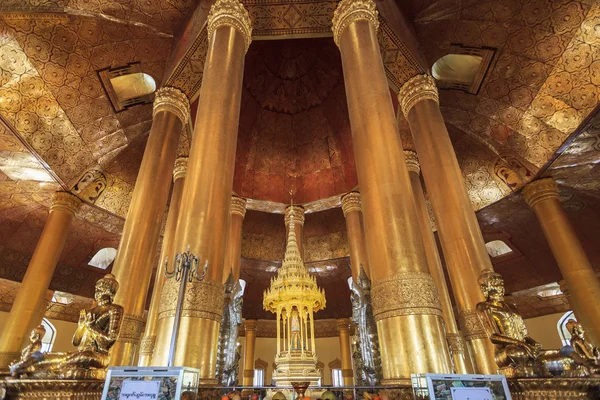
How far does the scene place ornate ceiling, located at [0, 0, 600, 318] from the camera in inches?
305

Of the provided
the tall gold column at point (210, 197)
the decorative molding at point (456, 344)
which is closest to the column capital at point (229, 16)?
the tall gold column at point (210, 197)

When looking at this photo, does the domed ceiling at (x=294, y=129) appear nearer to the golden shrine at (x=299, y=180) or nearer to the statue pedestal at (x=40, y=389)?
the golden shrine at (x=299, y=180)

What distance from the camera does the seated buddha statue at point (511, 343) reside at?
117 inches

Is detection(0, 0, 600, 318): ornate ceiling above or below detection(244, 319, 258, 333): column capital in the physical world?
above

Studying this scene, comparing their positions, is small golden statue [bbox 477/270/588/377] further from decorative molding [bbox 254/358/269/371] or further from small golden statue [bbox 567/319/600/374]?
decorative molding [bbox 254/358/269/371]

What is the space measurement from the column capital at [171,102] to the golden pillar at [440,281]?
20.5ft

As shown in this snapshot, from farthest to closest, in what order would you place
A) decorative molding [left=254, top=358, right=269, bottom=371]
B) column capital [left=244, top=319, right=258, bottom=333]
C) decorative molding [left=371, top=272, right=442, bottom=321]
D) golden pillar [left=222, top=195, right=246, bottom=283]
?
decorative molding [left=254, top=358, right=269, bottom=371], column capital [left=244, top=319, right=258, bottom=333], golden pillar [left=222, top=195, right=246, bottom=283], decorative molding [left=371, top=272, right=442, bottom=321]

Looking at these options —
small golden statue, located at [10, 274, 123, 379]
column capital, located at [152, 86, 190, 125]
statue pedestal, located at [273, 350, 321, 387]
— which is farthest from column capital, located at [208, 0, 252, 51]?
statue pedestal, located at [273, 350, 321, 387]

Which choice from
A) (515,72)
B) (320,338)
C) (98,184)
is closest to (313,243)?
(320,338)

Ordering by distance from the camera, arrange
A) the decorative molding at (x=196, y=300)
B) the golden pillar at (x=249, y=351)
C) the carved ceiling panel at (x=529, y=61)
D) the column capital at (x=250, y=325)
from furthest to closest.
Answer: the column capital at (x=250, y=325), the golden pillar at (x=249, y=351), the carved ceiling panel at (x=529, y=61), the decorative molding at (x=196, y=300)

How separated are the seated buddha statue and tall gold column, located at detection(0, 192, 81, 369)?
1012 centimetres

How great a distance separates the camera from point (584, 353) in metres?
3.10

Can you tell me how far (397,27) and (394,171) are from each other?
5.08 m

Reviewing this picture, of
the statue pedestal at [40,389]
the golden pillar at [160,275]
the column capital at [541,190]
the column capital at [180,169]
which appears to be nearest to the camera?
the statue pedestal at [40,389]
